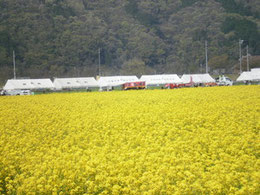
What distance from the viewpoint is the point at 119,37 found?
136 m

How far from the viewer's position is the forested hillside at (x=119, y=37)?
10731 cm

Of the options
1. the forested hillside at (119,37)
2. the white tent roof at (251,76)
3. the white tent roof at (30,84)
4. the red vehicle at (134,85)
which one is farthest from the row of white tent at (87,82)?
the forested hillside at (119,37)

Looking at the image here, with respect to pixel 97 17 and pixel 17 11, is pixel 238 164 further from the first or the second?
pixel 97 17

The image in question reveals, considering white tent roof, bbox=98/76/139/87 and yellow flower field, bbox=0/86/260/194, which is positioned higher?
white tent roof, bbox=98/76/139/87

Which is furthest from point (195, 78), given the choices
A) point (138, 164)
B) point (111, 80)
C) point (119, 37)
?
point (119, 37)

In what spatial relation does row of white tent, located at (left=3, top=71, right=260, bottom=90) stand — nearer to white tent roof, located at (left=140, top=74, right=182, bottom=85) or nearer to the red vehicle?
white tent roof, located at (left=140, top=74, right=182, bottom=85)

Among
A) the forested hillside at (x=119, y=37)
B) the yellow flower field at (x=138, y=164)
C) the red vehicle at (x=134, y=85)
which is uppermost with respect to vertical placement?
the forested hillside at (x=119, y=37)

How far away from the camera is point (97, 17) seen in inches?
5635

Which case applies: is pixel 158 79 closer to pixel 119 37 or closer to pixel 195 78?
pixel 195 78

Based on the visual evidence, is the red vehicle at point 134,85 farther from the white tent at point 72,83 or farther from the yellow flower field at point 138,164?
the yellow flower field at point 138,164

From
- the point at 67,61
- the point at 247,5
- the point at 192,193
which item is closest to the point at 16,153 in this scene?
the point at 192,193

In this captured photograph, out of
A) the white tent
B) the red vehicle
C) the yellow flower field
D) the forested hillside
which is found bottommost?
the yellow flower field

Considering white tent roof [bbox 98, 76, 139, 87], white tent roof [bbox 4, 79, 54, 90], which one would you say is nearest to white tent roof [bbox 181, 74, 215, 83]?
white tent roof [bbox 98, 76, 139, 87]

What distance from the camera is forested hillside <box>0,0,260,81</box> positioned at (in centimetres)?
10731
